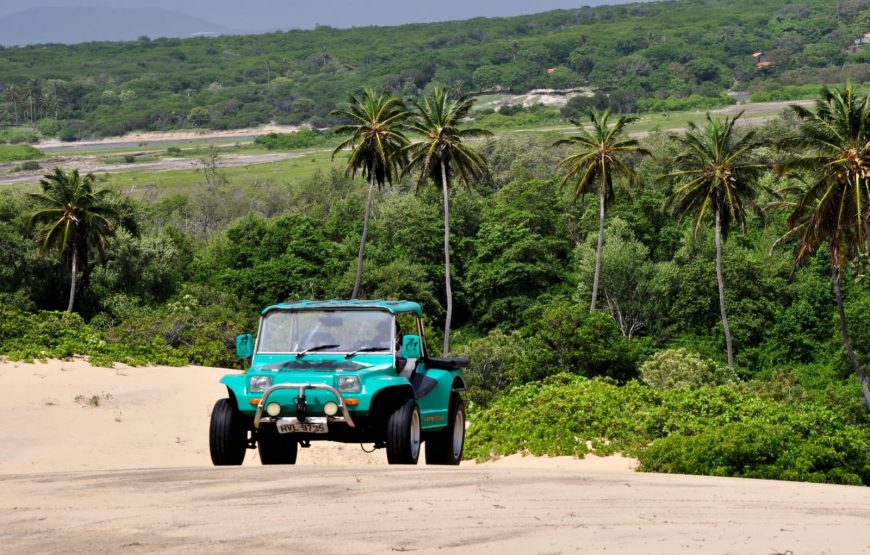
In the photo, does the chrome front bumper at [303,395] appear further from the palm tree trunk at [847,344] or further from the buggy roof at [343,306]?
the palm tree trunk at [847,344]

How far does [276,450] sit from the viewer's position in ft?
48.6

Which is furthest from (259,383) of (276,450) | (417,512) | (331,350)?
(417,512)

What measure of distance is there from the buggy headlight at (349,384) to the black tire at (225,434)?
4.51 ft

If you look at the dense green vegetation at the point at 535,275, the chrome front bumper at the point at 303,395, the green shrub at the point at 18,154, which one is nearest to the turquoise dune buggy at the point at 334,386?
the chrome front bumper at the point at 303,395

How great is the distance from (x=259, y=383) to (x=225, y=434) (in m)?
0.75

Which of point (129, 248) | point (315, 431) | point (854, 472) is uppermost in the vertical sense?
point (315, 431)

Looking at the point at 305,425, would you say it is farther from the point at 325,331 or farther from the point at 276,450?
the point at 276,450

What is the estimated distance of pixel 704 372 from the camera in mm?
51844

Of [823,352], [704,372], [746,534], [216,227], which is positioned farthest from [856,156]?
[216,227]

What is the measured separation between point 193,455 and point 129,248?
182 feet

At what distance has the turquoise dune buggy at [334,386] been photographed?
43.3 ft

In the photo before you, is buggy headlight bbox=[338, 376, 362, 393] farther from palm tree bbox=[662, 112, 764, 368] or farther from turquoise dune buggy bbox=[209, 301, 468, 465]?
palm tree bbox=[662, 112, 764, 368]

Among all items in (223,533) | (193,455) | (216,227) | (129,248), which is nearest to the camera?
(223,533)

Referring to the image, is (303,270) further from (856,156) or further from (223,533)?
(223,533)
